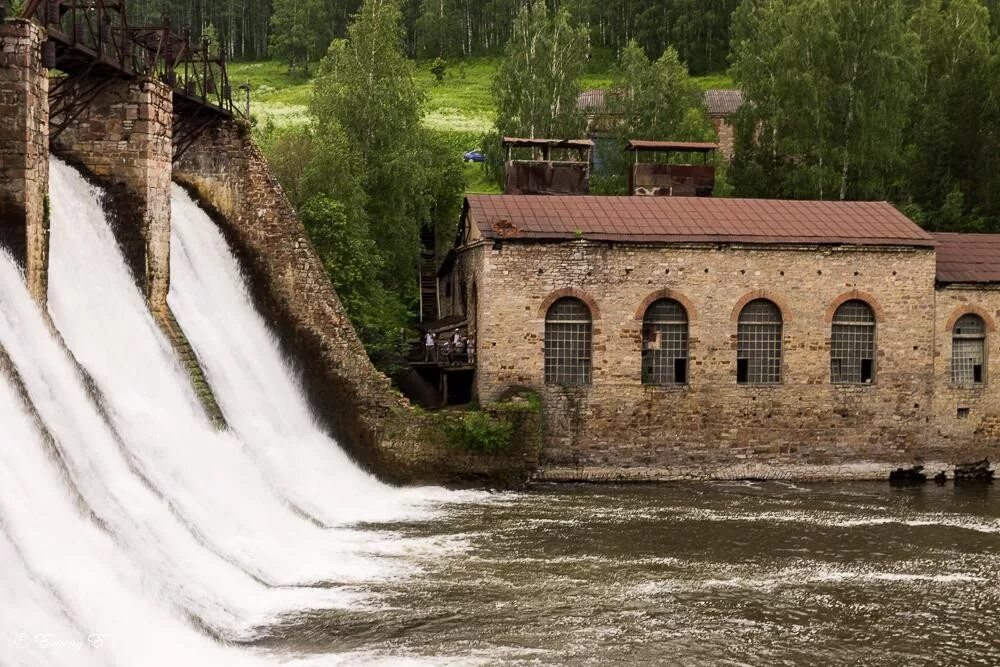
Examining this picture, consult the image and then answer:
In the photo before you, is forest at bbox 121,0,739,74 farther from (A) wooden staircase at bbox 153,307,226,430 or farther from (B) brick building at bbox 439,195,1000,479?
(A) wooden staircase at bbox 153,307,226,430

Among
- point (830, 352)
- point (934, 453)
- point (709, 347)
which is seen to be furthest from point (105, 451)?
point (934, 453)

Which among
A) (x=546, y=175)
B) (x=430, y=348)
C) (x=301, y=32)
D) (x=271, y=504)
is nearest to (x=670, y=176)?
(x=546, y=175)

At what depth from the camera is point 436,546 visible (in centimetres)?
1930

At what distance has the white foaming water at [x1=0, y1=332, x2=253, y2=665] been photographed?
1090cm

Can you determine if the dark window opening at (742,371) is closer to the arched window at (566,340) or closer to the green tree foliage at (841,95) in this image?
the arched window at (566,340)

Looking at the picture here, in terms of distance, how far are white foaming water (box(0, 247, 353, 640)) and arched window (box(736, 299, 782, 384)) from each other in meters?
16.4

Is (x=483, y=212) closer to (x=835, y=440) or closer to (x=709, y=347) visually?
(x=709, y=347)

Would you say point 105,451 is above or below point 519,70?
below

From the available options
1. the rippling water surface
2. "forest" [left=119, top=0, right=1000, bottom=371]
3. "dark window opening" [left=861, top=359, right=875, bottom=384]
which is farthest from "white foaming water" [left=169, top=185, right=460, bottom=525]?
"dark window opening" [left=861, top=359, right=875, bottom=384]

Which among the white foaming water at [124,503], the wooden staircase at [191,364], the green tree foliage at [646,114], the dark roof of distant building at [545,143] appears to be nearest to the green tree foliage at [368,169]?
the dark roof of distant building at [545,143]

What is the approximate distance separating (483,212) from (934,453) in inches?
507

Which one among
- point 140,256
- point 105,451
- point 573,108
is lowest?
point 105,451

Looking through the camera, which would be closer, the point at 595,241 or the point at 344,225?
the point at 595,241

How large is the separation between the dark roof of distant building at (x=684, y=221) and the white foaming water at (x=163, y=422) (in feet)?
32.7
